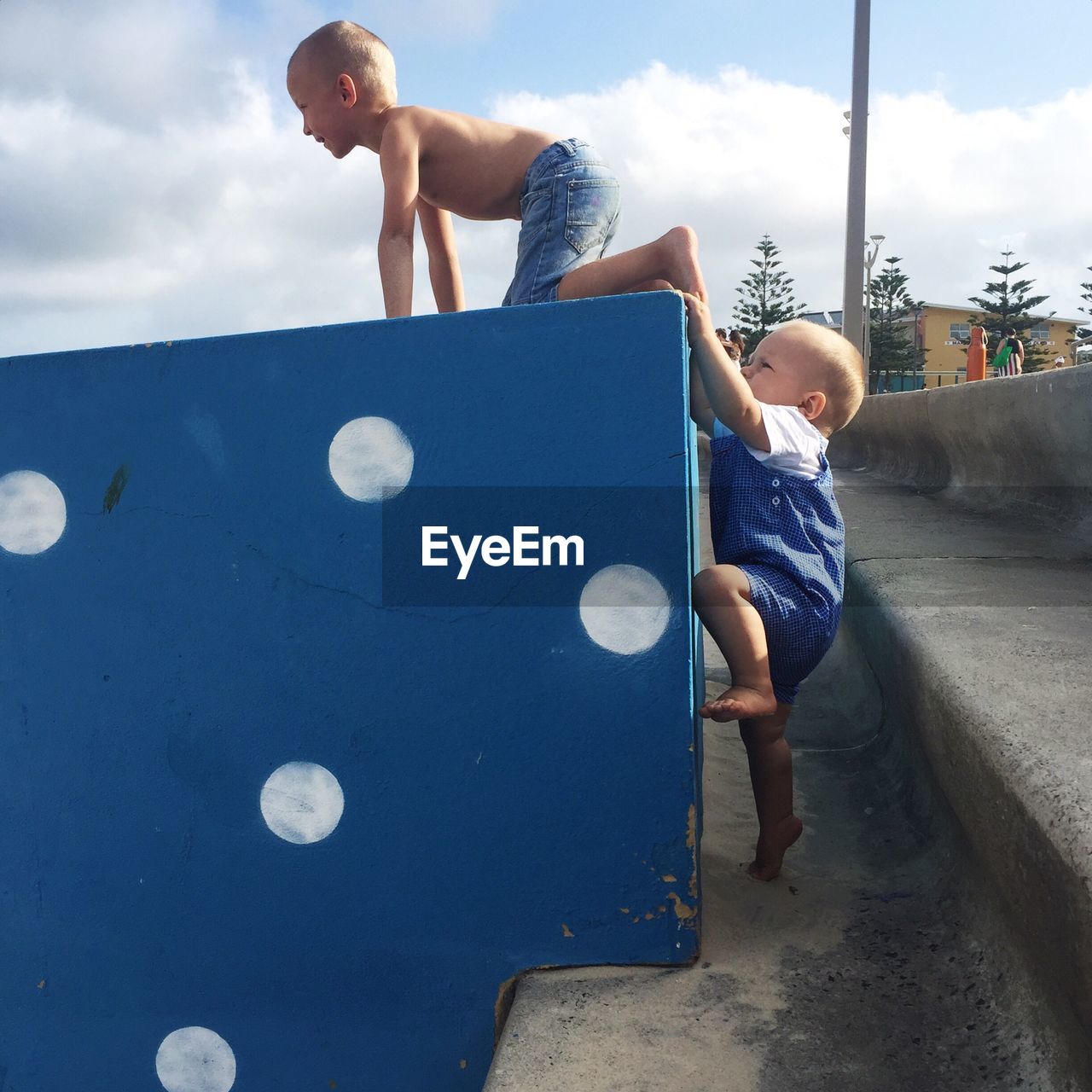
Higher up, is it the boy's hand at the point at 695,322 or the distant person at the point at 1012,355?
the distant person at the point at 1012,355

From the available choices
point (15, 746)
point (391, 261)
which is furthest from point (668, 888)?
point (391, 261)

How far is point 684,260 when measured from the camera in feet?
Result: 6.98

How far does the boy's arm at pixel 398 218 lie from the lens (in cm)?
240

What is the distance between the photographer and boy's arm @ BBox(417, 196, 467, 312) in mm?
2957

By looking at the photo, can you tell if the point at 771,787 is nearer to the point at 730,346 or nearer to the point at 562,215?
the point at 562,215

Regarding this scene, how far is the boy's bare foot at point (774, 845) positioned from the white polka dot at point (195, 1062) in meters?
1.01

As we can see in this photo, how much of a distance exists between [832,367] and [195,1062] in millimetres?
1782

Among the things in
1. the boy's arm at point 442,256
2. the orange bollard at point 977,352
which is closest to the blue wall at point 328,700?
the boy's arm at point 442,256

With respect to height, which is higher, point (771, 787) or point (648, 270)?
point (648, 270)

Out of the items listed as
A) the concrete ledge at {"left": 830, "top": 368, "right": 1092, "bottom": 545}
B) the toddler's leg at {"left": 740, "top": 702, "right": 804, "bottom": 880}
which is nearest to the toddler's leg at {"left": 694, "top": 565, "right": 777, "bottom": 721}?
the toddler's leg at {"left": 740, "top": 702, "right": 804, "bottom": 880}

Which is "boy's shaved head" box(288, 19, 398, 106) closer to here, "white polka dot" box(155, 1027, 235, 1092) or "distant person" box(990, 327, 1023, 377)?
"white polka dot" box(155, 1027, 235, 1092)

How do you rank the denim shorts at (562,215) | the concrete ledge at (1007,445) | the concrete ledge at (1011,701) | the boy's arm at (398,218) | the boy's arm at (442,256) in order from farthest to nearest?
the concrete ledge at (1007,445), the boy's arm at (442,256), the denim shorts at (562,215), the boy's arm at (398,218), the concrete ledge at (1011,701)

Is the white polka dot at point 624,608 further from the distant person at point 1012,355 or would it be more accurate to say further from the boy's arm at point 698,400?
the distant person at point 1012,355

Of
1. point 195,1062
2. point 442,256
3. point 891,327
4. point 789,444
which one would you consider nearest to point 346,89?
point 442,256
